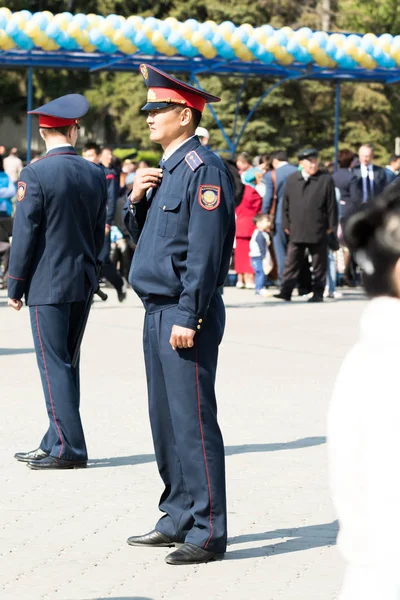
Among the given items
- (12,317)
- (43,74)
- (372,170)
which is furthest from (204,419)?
(43,74)

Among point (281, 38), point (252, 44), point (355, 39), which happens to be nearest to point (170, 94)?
point (252, 44)

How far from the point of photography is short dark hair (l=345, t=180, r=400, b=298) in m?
2.21

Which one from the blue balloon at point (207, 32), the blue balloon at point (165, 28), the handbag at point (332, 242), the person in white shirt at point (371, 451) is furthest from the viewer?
the blue balloon at point (207, 32)

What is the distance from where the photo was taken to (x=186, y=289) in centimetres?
470

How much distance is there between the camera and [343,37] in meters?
18.8

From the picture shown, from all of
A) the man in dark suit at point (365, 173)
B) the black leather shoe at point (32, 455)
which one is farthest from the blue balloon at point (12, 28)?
the black leather shoe at point (32, 455)

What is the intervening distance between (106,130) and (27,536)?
48.5m

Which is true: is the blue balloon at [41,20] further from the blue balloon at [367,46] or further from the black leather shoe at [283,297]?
the blue balloon at [367,46]

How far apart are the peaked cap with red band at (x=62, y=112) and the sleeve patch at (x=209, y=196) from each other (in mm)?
1909

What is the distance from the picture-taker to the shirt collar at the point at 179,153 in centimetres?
483

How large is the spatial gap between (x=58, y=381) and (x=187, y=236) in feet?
6.52

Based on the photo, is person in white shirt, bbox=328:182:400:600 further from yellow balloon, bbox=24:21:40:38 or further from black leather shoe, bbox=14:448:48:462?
yellow balloon, bbox=24:21:40:38

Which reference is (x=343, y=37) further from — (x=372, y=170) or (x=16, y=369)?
(x=16, y=369)

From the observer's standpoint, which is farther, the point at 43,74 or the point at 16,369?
the point at 43,74
